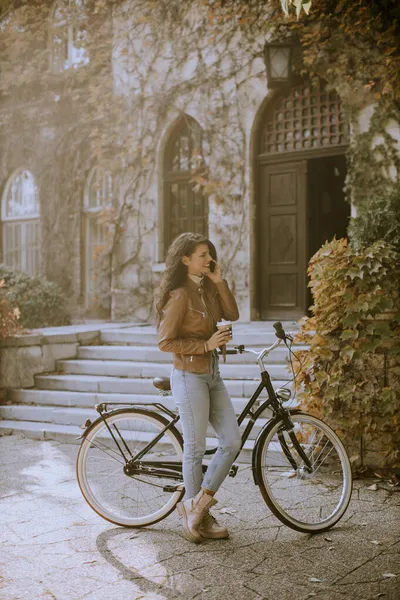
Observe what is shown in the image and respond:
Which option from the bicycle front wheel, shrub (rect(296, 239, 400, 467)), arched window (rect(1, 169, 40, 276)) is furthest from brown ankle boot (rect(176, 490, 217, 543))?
arched window (rect(1, 169, 40, 276))

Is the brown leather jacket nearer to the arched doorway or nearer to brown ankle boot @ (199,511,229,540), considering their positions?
brown ankle boot @ (199,511,229,540)

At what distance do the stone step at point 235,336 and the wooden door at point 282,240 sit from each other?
4.07 feet

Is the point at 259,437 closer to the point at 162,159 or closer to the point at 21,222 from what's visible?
the point at 162,159

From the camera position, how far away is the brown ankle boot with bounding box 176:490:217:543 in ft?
13.5

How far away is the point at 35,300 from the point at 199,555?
813 centimetres

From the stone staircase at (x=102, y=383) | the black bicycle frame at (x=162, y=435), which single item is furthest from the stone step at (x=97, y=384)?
the black bicycle frame at (x=162, y=435)

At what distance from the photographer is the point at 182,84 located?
11.7m

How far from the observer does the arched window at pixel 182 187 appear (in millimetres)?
11766

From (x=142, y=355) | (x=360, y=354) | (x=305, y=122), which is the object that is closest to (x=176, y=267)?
(x=360, y=354)

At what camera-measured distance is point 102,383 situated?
7.87 meters

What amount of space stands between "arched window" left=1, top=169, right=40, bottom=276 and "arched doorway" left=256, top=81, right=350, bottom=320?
A: 520 cm

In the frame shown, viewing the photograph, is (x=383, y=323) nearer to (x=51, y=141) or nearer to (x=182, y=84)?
(x=182, y=84)

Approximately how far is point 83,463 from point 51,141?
1034cm

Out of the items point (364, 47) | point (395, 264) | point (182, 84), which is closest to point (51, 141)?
point (182, 84)
